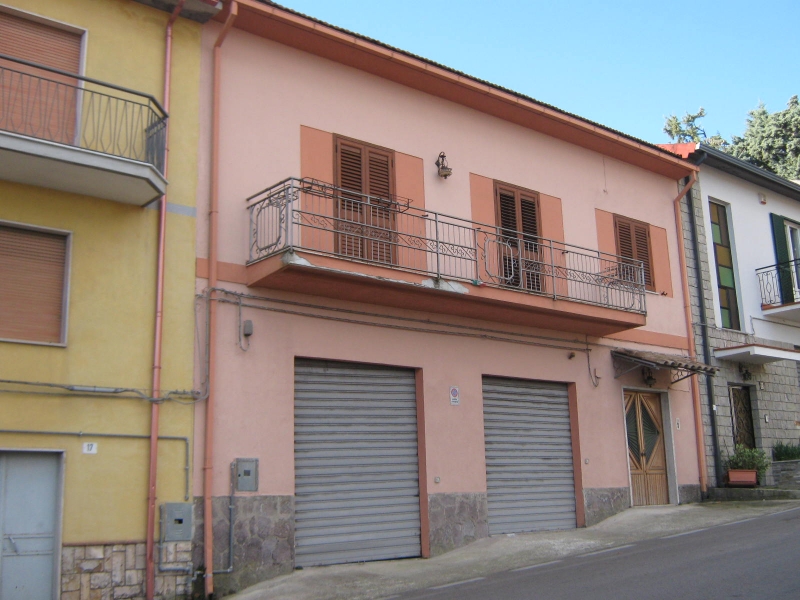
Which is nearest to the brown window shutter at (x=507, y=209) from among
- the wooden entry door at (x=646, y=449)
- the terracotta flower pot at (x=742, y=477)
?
the wooden entry door at (x=646, y=449)

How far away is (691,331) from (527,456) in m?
5.60

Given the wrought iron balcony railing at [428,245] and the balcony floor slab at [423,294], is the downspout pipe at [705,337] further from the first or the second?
the balcony floor slab at [423,294]

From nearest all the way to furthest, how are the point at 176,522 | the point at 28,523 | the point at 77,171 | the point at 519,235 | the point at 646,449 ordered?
the point at 28,523 → the point at 77,171 → the point at 176,522 → the point at 519,235 → the point at 646,449

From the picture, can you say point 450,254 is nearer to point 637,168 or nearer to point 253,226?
point 253,226

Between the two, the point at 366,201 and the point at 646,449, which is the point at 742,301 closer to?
the point at 646,449

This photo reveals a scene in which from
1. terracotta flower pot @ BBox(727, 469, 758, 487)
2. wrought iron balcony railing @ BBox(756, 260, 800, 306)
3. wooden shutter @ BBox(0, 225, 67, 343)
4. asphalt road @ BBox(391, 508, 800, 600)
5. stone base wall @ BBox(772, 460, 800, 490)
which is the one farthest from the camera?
wrought iron balcony railing @ BBox(756, 260, 800, 306)

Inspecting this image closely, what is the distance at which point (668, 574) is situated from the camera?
968 centimetres

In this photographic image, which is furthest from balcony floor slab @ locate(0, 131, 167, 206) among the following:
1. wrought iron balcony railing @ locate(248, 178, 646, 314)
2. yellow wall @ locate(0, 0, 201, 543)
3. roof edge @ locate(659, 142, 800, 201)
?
roof edge @ locate(659, 142, 800, 201)

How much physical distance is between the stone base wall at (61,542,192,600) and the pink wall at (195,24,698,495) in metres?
1.06

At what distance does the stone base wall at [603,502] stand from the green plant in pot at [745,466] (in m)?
2.74

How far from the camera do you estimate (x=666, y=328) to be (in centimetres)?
1833

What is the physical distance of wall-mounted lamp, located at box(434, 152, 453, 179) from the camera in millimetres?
14883

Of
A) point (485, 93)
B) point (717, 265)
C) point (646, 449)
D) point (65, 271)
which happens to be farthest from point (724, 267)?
point (65, 271)

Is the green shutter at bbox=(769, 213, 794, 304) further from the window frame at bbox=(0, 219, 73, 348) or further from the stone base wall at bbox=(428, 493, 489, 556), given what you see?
the window frame at bbox=(0, 219, 73, 348)
